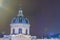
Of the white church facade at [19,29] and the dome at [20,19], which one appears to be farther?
the dome at [20,19]

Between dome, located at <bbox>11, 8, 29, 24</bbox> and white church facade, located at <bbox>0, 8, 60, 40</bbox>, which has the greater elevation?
dome, located at <bbox>11, 8, 29, 24</bbox>

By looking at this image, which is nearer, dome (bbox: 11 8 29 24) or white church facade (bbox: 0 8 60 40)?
white church facade (bbox: 0 8 60 40)

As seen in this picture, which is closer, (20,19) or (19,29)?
(19,29)

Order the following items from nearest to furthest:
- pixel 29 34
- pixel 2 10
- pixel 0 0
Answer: pixel 0 0
pixel 2 10
pixel 29 34

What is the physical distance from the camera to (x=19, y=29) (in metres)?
24.7

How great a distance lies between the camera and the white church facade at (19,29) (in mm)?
23922

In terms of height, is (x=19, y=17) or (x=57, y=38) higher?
(x=19, y=17)

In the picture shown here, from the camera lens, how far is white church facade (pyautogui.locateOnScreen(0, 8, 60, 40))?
23.9 metres

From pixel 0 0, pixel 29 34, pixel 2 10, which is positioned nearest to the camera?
pixel 0 0

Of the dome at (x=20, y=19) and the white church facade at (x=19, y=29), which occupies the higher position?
the dome at (x=20, y=19)

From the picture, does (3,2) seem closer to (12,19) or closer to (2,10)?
(2,10)

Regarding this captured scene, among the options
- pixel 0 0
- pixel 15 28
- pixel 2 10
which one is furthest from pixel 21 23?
pixel 0 0

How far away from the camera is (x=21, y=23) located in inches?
978

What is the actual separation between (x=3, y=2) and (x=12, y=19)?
393 cm
